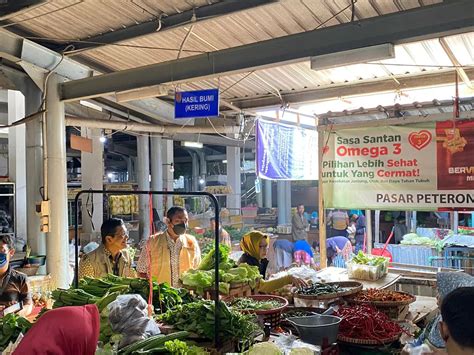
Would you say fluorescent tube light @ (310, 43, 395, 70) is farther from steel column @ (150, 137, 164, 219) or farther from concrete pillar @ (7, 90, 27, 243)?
steel column @ (150, 137, 164, 219)

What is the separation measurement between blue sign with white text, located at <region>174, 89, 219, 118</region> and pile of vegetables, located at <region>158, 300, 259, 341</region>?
2.93 m

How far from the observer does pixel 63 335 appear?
218 cm

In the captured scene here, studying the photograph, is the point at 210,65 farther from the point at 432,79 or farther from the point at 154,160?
the point at 154,160

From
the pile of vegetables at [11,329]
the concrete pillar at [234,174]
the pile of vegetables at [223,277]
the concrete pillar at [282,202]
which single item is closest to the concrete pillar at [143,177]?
the concrete pillar at [234,174]

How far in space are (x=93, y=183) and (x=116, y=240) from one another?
7.31 metres

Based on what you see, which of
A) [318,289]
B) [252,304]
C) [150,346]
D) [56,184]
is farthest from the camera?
[56,184]

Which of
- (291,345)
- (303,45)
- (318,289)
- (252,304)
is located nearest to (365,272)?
(318,289)

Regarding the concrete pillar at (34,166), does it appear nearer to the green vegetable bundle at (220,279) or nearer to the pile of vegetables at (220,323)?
the green vegetable bundle at (220,279)

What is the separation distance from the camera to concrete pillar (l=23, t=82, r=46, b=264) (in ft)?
19.4

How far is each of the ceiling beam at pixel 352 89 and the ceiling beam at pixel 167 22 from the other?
2.64 meters

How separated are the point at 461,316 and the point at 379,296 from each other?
1.74 metres

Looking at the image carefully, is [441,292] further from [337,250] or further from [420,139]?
[337,250]

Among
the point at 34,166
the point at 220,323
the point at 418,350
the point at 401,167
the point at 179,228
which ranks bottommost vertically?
the point at 418,350

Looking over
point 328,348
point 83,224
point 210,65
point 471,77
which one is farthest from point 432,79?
point 83,224
